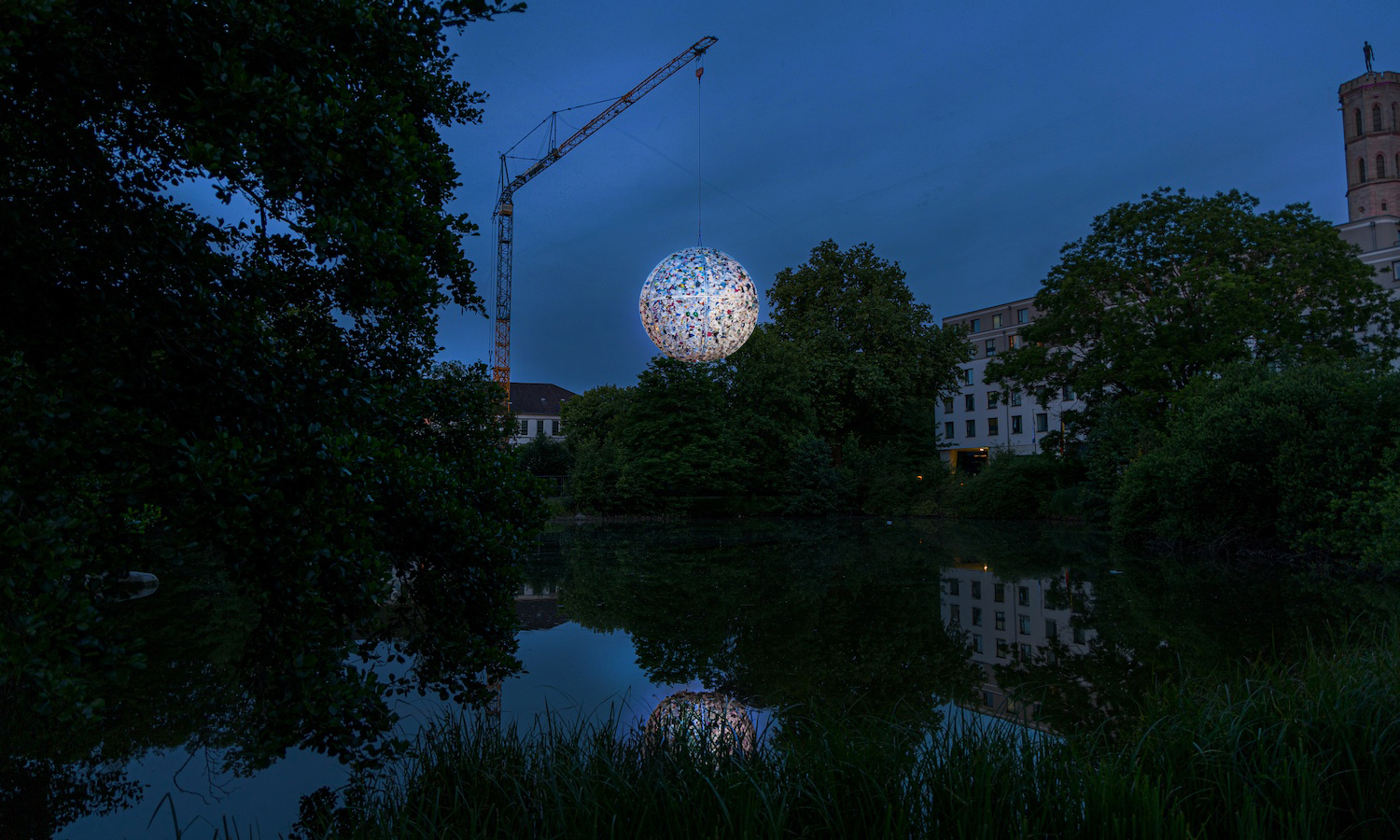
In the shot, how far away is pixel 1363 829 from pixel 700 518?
3066cm

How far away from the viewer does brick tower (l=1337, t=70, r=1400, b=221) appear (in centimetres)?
5959

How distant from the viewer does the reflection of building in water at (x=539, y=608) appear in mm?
9414

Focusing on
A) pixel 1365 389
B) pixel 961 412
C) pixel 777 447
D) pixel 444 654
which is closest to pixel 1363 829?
pixel 444 654

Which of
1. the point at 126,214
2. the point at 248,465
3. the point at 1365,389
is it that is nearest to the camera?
the point at 248,465

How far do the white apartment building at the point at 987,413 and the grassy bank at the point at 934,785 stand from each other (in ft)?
181

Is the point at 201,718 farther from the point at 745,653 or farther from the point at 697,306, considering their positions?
the point at 697,306

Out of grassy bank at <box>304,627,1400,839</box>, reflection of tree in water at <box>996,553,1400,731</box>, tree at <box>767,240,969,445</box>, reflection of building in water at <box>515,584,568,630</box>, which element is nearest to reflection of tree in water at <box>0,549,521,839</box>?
grassy bank at <box>304,627,1400,839</box>

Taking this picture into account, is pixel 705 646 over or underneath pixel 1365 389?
underneath

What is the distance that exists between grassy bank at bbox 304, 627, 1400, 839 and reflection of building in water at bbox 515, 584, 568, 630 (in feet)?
15.9

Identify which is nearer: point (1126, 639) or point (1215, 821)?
point (1215, 821)

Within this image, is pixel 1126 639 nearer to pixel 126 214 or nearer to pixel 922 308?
pixel 126 214

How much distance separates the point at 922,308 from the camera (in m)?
38.8

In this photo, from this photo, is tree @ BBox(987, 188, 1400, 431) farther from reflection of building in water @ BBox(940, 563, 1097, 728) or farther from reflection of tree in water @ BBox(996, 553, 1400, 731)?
reflection of building in water @ BBox(940, 563, 1097, 728)

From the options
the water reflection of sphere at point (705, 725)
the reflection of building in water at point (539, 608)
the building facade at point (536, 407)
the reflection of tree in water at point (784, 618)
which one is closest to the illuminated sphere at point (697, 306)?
the reflection of tree in water at point (784, 618)
